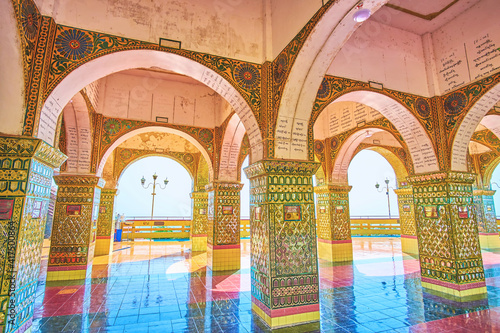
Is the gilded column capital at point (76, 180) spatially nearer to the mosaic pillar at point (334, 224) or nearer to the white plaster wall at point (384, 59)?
the white plaster wall at point (384, 59)

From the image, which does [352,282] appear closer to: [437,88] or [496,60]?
[437,88]

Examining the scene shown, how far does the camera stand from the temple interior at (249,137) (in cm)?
337

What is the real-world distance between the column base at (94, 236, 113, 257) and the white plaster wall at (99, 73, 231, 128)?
4836mm

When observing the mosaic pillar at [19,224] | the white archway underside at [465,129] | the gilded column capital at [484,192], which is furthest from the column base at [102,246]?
the gilded column capital at [484,192]

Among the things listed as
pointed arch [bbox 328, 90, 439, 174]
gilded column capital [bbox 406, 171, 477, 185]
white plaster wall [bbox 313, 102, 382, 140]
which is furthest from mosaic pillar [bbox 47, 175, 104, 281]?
gilded column capital [bbox 406, 171, 477, 185]

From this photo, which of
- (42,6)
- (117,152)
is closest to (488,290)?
(42,6)

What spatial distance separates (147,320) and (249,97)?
358 centimetres

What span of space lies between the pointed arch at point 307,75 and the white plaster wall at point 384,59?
48.5 inches

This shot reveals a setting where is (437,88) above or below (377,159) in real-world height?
below

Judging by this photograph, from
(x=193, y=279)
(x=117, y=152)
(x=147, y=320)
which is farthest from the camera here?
(x=117, y=152)

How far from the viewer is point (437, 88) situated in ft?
18.9

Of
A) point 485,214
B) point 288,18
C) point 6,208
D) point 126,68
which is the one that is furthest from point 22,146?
Answer: point 485,214

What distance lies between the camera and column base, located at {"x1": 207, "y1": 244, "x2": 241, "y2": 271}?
7246 mm

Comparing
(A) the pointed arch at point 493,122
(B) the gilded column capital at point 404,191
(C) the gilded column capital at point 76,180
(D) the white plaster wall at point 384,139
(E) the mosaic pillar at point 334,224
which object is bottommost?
(E) the mosaic pillar at point 334,224
